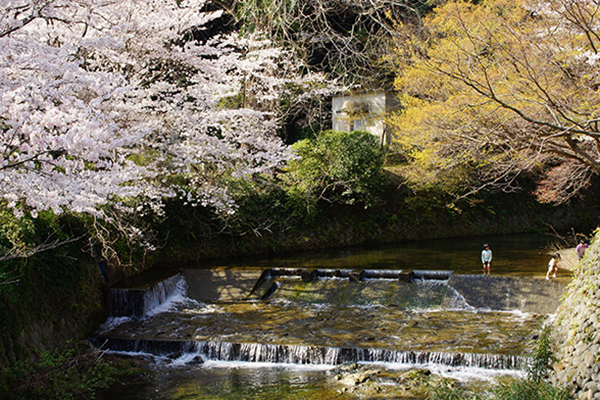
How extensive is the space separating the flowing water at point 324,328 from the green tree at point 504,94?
107 inches

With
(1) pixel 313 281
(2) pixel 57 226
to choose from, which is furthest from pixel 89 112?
(1) pixel 313 281

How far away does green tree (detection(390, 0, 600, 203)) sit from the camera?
834 centimetres

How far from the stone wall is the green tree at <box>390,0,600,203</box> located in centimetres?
183

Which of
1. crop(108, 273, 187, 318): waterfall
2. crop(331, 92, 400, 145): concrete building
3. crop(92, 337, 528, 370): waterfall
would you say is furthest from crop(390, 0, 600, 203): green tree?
crop(108, 273, 187, 318): waterfall

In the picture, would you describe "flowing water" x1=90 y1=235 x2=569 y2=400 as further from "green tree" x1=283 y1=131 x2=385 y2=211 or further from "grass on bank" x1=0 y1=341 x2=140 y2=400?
"green tree" x1=283 y1=131 x2=385 y2=211

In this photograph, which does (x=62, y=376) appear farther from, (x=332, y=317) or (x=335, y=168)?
(x=335, y=168)

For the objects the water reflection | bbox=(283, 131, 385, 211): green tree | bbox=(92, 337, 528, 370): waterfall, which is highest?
bbox=(283, 131, 385, 211): green tree

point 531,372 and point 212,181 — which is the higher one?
point 212,181

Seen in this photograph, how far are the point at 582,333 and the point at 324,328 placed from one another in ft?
15.3

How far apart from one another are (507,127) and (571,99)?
4.23 feet

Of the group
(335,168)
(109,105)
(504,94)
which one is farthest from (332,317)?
(335,168)

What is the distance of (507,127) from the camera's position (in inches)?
387

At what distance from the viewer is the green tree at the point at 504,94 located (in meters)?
8.34

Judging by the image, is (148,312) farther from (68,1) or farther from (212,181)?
(68,1)
